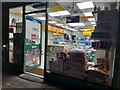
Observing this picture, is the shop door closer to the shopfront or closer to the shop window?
the shopfront

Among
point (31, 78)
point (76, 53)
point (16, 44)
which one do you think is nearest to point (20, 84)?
point (31, 78)

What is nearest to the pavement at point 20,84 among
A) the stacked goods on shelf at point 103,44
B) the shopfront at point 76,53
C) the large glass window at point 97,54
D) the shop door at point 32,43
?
the shopfront at point 76,53

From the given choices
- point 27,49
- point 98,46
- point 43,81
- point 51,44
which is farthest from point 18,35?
point 98,46

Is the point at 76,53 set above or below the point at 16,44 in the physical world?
below

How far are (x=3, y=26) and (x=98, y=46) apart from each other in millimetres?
3570

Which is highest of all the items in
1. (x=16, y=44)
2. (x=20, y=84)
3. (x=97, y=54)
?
(x=16, y=44)

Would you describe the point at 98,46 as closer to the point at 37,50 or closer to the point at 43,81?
the point at 43,81

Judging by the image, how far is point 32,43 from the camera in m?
5.18

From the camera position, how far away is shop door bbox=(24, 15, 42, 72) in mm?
4852

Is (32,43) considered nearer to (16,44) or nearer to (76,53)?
(16,44)

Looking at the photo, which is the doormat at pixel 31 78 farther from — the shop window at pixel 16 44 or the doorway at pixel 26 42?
the shop window at pixel 16 44

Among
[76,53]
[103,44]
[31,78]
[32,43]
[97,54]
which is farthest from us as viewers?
[32,43]

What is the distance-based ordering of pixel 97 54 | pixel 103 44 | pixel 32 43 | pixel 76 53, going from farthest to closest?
pixel 32 43, pixel 97 54, pixel 76 53, pixel 103 44

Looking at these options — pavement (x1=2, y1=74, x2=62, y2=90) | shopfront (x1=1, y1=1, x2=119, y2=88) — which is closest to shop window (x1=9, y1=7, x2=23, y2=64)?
shopfront (x1=1, y1=1, x2=119, y2=88)
